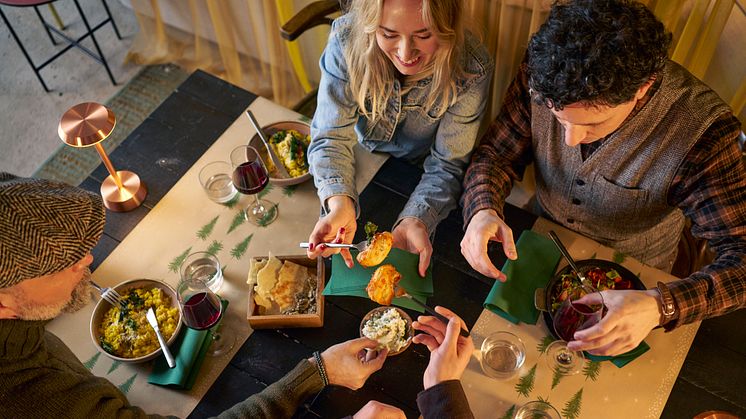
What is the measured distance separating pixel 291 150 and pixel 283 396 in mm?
844

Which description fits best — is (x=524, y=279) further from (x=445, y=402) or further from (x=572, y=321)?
(x=445, y=402)

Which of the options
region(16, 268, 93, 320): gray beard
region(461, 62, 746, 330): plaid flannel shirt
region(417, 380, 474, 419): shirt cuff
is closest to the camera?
region(16, 268, 93, 320): gray beard

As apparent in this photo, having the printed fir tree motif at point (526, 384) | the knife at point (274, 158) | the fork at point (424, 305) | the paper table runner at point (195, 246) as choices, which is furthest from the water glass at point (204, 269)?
the printed fir tree motif at point (526, 384)

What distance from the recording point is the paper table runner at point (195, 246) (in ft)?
5.44

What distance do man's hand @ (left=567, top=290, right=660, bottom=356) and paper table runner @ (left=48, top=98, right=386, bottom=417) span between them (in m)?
0.83

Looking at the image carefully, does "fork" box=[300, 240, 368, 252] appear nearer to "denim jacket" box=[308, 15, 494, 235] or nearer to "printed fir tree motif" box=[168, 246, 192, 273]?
"denim jacket" box=[308, 15, 494, 235]

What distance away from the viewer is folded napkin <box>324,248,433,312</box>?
1702mm

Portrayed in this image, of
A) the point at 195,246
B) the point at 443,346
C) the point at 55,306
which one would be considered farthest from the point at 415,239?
the point at 55,306

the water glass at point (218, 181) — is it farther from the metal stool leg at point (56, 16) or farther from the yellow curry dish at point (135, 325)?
the metal stool leg at point (56, 16)

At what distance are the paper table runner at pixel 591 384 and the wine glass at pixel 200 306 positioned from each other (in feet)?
2.20

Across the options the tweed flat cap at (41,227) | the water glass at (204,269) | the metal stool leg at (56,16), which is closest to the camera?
the tweed flat cap at (41,227)

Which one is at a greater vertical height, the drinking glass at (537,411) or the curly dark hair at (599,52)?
the curly dark hair at (599,52)

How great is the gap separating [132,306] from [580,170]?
1338 mm

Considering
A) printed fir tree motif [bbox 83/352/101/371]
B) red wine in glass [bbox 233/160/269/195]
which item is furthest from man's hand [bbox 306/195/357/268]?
printed fir tree motif [bbox 83/352/101/371]
